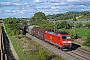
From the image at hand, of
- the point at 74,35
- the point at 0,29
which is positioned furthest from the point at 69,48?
the point at 0,29

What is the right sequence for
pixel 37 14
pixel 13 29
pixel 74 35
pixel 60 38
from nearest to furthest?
pixel 60 38, pixel 74 35, pixel 13 29, pixel 37 14

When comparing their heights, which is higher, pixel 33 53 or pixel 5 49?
pixel 5 49

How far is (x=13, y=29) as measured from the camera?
229ft

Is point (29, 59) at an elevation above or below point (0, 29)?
below

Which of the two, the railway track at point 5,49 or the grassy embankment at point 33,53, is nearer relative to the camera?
the railway track at point 5,49

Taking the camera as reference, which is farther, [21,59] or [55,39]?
[55,39]

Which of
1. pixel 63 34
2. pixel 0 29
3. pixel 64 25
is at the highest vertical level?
pixel 0 29

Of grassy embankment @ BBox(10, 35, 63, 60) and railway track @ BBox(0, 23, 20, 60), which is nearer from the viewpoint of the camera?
railway track @ BBox(0, 23, 20, 60)

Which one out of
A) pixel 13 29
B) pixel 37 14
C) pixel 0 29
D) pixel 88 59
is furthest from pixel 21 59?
pixel 37 14

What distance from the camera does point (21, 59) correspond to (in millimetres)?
21609

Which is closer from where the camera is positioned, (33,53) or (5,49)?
(5,49)

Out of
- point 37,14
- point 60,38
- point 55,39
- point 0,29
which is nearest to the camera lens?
point 0,29

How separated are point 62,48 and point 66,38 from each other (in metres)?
1.64

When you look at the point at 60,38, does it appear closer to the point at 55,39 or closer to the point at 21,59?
the point at 55,39
